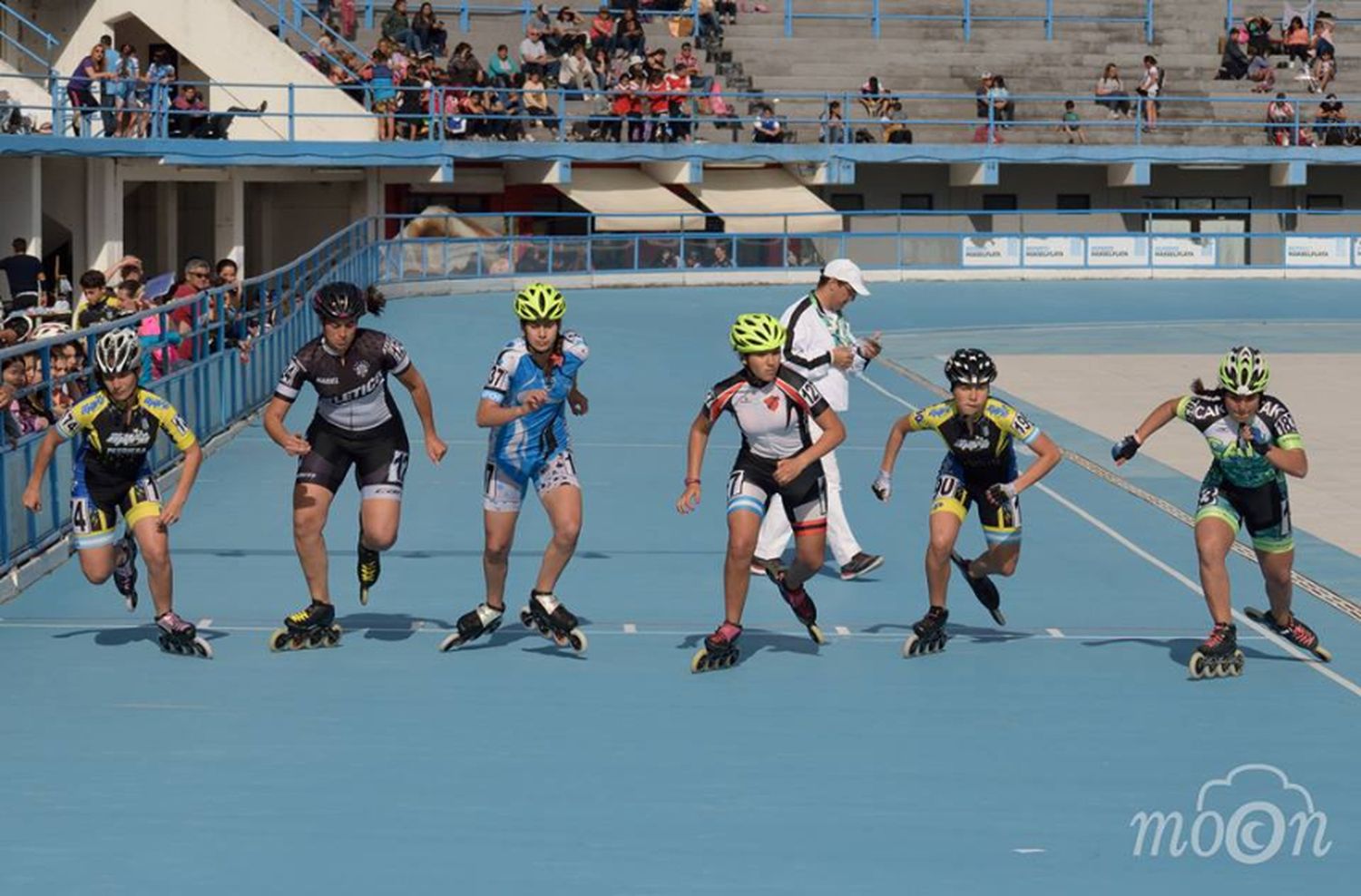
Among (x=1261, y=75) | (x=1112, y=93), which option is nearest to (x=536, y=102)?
(x=1112, y=93)

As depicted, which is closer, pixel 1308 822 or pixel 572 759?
pixel 1308 822

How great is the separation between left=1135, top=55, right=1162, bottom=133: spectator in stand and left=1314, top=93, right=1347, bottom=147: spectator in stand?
3226mm

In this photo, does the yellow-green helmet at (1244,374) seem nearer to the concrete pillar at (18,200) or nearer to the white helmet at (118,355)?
the white helmet at (118,355)

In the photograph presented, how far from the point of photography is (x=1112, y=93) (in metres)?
48.1

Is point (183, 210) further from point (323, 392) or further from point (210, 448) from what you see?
point (323, 392)

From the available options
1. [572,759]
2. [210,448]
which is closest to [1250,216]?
[210,448]

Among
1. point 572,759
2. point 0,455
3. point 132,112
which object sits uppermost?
point 132,112

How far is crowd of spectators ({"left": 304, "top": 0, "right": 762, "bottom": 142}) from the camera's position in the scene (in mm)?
41406

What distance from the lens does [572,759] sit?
9594 mm

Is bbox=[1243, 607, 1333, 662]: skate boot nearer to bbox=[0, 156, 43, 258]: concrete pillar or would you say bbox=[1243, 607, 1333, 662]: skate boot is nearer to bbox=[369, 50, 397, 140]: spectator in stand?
bbox=[0, 156, 43, 258]: concrete pillar

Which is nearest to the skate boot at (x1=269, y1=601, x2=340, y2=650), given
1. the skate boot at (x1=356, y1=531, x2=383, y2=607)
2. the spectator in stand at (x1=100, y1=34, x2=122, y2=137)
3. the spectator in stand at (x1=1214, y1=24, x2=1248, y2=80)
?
the skate boot at (x1=356, y1=531, x2=383, y2=607)

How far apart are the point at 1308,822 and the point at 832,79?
1590 inches

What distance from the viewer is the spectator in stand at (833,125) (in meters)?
45.3

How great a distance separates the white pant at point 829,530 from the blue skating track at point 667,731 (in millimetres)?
228
